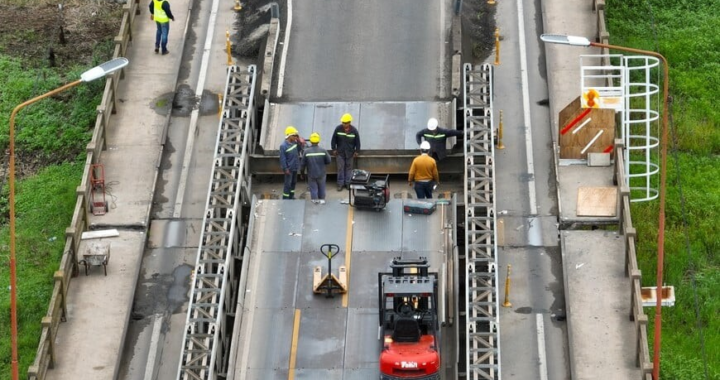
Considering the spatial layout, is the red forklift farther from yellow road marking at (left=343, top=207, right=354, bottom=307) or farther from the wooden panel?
the wooden panel

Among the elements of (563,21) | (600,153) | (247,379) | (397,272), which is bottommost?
(247,379)

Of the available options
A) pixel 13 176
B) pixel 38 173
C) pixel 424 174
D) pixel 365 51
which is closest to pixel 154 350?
pixel 13 176

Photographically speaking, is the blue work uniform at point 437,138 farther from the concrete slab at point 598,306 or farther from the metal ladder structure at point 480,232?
the concrete slab at point 598,306

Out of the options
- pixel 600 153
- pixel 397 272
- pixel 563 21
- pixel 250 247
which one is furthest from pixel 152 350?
pixel 563 21

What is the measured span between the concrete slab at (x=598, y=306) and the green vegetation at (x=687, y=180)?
2609mm

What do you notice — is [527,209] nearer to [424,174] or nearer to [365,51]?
[424,174]

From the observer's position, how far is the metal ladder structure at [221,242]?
132 feet

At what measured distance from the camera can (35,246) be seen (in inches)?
1950

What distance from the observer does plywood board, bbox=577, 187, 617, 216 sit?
45281 millimetres

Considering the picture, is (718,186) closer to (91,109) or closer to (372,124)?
(372,124)

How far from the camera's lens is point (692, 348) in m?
45.7

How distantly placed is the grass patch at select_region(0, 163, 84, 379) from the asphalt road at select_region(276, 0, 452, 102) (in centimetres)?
706

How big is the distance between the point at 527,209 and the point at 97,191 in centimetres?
1038

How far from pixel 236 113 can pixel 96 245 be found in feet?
17.0
